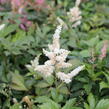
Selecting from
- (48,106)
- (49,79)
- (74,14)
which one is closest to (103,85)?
(49,79)

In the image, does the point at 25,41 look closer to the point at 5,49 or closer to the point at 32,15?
the point at 5,49

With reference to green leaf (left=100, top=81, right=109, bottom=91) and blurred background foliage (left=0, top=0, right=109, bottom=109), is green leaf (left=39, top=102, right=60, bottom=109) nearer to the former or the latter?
blurred background foliage (left=0, top=0, right=109, bottom=109)

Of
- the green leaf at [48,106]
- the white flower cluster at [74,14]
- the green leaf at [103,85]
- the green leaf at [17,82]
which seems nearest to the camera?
the green leaf at [48,106]

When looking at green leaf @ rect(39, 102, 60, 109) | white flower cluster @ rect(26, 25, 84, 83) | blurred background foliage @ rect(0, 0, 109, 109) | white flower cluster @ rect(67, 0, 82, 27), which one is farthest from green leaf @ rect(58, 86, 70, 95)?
white flower cluster @ rect(67, 0, 82, 27)

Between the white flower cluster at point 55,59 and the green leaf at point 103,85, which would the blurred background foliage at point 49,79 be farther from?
the white flower cluster at point 55,59

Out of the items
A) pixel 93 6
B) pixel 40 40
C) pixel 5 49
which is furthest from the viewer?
pixel 93 6

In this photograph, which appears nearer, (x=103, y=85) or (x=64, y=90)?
(x=103, y=85)

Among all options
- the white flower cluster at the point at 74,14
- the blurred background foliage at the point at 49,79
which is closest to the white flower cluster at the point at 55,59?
the blurred background foliage at the point at 49,79

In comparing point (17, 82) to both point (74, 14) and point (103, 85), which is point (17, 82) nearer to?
point (103, 85)

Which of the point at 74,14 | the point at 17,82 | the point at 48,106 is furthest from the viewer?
the point at 74,14

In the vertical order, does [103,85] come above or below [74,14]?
below

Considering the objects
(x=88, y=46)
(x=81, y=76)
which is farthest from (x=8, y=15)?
(x=81, y=76)
